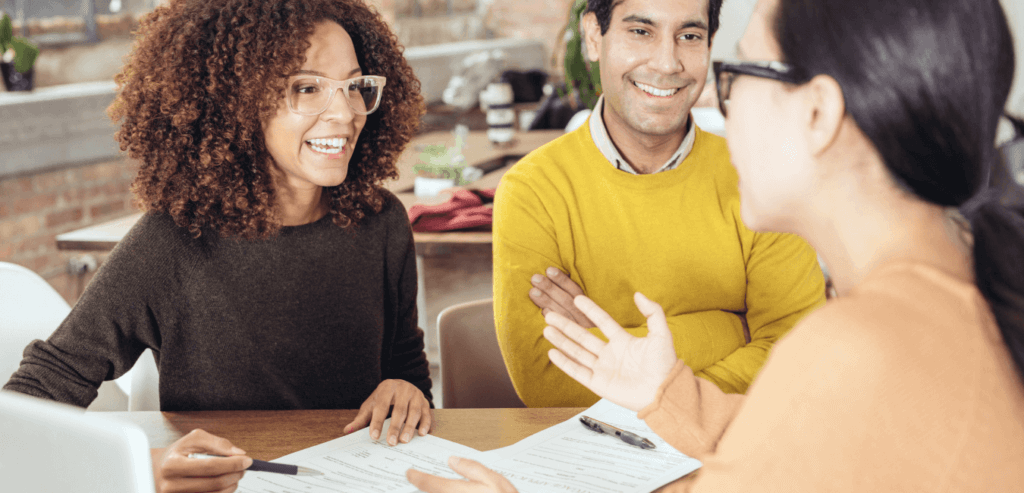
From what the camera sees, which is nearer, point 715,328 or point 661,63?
point 715,328

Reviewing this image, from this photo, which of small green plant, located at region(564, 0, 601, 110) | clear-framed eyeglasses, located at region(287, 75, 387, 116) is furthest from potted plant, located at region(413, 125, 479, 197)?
clear-framed eyeglasses, located at region(287, 75, 387, 116)

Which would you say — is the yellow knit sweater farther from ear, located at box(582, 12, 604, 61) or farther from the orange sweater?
the orange sweater

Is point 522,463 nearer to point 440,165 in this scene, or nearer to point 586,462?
point 586,462

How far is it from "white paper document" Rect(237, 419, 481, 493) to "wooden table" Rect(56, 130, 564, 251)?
2.42 ft

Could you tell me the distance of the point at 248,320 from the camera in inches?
56.4

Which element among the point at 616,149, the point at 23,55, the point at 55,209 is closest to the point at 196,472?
Result: the point at 616,149

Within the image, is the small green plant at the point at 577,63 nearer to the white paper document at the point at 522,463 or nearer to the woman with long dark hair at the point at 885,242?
the white paper document at the point at 522,463

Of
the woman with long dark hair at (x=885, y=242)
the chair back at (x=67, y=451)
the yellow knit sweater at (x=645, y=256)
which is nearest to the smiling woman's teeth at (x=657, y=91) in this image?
the yellow knit sweater at (x=645, y=256)

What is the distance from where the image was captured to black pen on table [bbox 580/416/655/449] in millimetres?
1116

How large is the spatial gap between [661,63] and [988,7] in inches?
40.2

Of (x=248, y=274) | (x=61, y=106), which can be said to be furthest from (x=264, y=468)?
(x=61, y=106)

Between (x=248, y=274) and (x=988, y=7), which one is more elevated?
(x=988, y=7)

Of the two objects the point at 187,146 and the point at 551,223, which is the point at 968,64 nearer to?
the point at 551,223

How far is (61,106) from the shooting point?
11.8 feet
